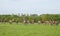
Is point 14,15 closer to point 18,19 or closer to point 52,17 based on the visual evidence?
point 18,19

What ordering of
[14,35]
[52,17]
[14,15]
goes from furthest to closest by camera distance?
1. [14,15]
2. [52,17]
3. [14,35]

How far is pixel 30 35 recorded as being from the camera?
1512 cm

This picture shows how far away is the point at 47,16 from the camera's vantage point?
3422cm

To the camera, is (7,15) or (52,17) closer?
(52,17)

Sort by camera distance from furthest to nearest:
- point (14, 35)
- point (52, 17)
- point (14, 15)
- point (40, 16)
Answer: point (14, 15) → point (40, 16) → point (52, 17) → point (14, 35)

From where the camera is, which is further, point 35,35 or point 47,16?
point 47,16

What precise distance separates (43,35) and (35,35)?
26.0 inches

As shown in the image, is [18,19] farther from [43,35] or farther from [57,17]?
[43,35]

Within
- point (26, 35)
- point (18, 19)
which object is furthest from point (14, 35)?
point (18, 19)

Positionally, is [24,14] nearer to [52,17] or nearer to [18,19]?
[18,19]

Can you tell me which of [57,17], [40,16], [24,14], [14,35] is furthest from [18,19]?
[14,35]

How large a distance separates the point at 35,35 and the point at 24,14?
67.2 feet

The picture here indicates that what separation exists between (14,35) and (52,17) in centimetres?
1923

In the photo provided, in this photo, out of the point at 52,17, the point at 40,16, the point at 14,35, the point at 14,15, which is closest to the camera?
the point at 14,35
